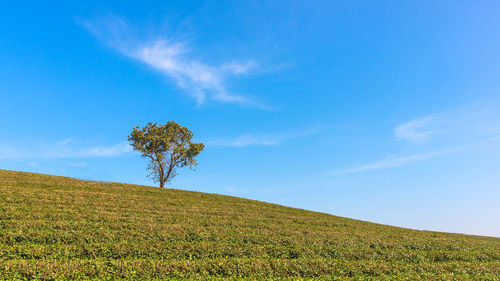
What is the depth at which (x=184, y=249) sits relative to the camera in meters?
16.4

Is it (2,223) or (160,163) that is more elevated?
(160,163)

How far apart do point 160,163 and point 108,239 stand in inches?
1721

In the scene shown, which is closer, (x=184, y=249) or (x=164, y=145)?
(x=184, y=249)

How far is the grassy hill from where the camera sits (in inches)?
509

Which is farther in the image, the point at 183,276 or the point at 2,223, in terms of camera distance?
the point at 2,223

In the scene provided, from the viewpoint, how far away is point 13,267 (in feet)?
38.5

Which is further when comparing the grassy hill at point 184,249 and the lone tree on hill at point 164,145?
the lone tree on hill at point 164,145

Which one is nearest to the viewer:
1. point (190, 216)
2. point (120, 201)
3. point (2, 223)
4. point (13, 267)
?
point (13, 267)

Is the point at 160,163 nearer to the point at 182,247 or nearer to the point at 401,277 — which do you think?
the point at 182,247

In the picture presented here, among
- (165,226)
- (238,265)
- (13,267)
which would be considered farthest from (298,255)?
(13,267)

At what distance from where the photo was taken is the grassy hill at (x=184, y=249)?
1293cm

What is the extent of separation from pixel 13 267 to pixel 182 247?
7.39 metres

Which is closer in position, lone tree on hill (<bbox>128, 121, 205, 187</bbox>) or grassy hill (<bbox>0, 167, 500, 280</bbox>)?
grassy hill (<bbox>0, 167, 500, 280</bbox>)

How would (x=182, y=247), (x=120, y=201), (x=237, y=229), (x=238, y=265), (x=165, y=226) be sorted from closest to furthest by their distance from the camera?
(x=238, y=265) → (x=182, y=247) → (x=165, y=226) → (x=237, y=229) → (x=120, y=201)
